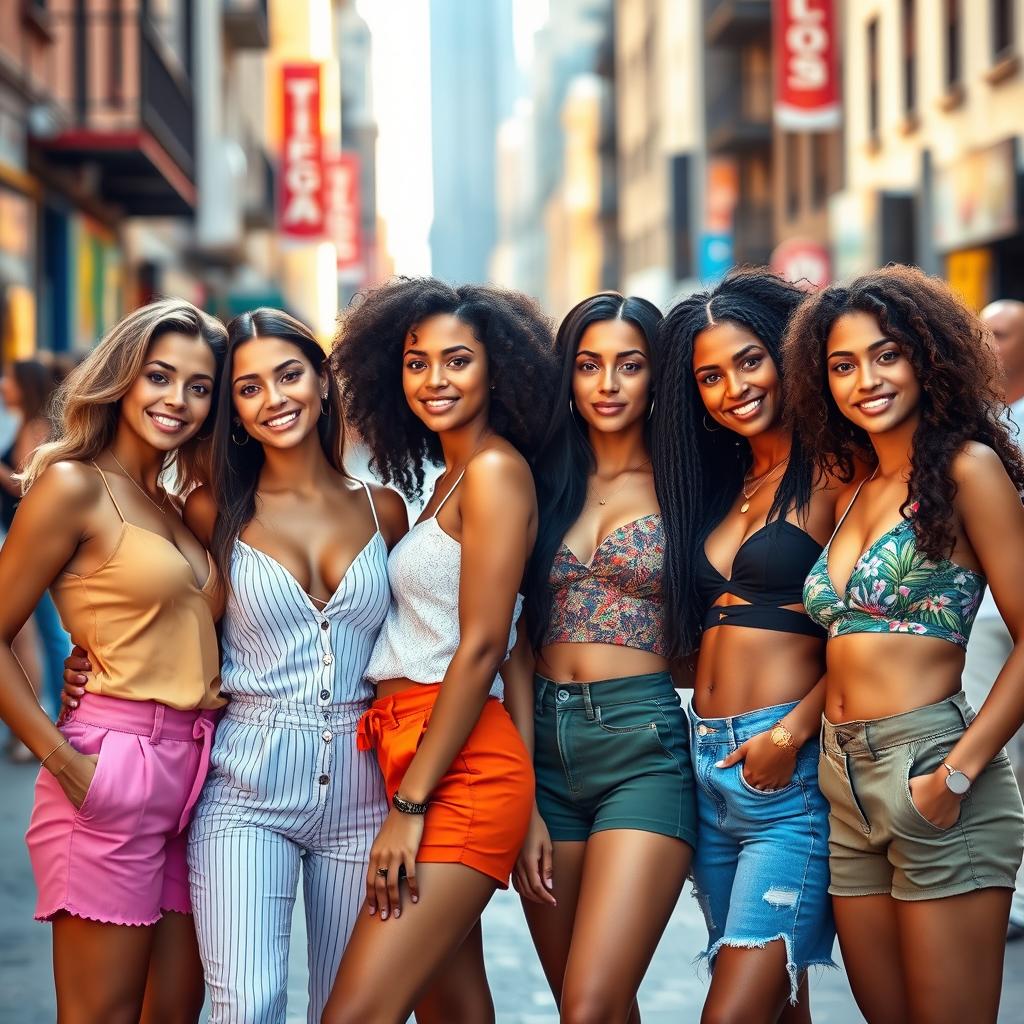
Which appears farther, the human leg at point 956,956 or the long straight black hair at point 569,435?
the long straight black hair at point 569,435

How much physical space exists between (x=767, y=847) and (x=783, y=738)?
0.27 metres

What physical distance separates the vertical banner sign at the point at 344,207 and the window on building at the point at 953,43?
18.5m

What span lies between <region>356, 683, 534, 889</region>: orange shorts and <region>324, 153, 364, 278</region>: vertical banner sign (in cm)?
3326

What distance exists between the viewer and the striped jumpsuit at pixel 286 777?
389 cm

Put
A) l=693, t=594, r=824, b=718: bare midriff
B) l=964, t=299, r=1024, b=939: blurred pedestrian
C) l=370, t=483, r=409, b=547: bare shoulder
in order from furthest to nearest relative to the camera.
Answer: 1. l=964, t=299, r=1024, b=939: blurred pedestrian
2. l=370, t=483, r=409, b=547: bare shoulder
3. l=693, t=594, r=824, b=718: bare midriff

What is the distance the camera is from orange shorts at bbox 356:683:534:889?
3.88 m

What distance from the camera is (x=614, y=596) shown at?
165 inches

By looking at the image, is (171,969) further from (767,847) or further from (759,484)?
(759,484)

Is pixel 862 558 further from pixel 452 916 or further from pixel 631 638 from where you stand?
pixel 452 916

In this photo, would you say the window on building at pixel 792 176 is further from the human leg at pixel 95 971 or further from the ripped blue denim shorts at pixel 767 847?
the human leg at pixel 95 971

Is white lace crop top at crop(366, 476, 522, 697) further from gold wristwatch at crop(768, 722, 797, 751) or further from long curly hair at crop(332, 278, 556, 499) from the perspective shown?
gold wristwatch at crop(768, 722, 797, 751)

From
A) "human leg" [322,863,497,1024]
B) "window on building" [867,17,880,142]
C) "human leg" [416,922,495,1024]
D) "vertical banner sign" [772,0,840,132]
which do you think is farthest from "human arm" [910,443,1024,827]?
"window on building" [867,17,880,142]

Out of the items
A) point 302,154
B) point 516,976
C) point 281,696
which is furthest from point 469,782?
point 302,154

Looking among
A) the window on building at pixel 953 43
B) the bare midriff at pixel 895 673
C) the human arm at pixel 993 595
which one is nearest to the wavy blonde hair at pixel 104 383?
the bare midriff at pixel 895 673
